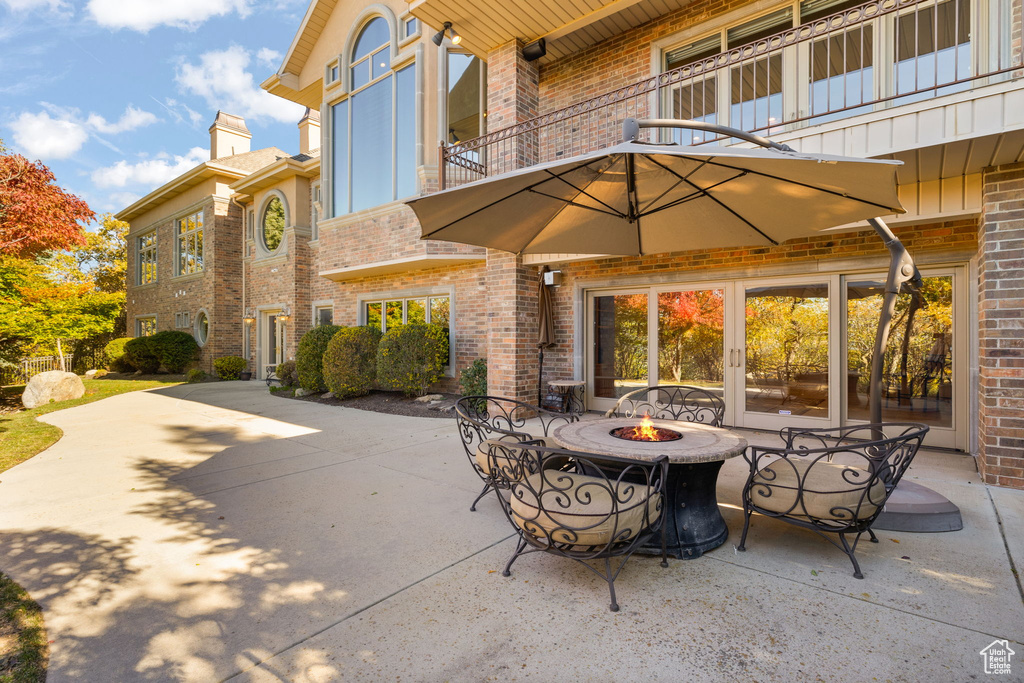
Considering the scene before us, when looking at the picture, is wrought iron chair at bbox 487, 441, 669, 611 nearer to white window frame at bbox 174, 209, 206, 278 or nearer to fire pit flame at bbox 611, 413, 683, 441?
fire pit flame at bbox 611, 413, 683, 441

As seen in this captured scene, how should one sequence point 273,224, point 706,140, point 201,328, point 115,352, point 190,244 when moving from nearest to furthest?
1. point 706,140
2. point 273,224
3. point 201,328
4. point 190,244
5. point 115,352

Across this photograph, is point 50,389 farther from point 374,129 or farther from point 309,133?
point 309,133

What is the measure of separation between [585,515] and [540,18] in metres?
7.08

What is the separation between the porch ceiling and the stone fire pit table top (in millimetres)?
6040

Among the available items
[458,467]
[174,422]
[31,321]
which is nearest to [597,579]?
[458,467]

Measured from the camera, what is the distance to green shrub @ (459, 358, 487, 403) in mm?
8516

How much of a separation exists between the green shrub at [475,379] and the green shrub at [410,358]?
809 mm

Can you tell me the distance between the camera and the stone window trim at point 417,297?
9.88 m

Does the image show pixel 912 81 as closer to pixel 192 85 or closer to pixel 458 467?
pixel 458 467

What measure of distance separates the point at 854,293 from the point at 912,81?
2.47 meters

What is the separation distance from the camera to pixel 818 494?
271cm

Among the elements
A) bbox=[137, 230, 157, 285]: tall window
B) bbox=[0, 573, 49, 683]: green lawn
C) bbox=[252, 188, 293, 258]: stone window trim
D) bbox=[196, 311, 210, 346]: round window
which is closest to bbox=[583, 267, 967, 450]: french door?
bbox=[0, 573, 49, 683]: green lawn

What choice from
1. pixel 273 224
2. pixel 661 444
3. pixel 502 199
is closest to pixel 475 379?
pixel 502 199

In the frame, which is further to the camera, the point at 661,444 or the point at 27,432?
the point at 27,432
